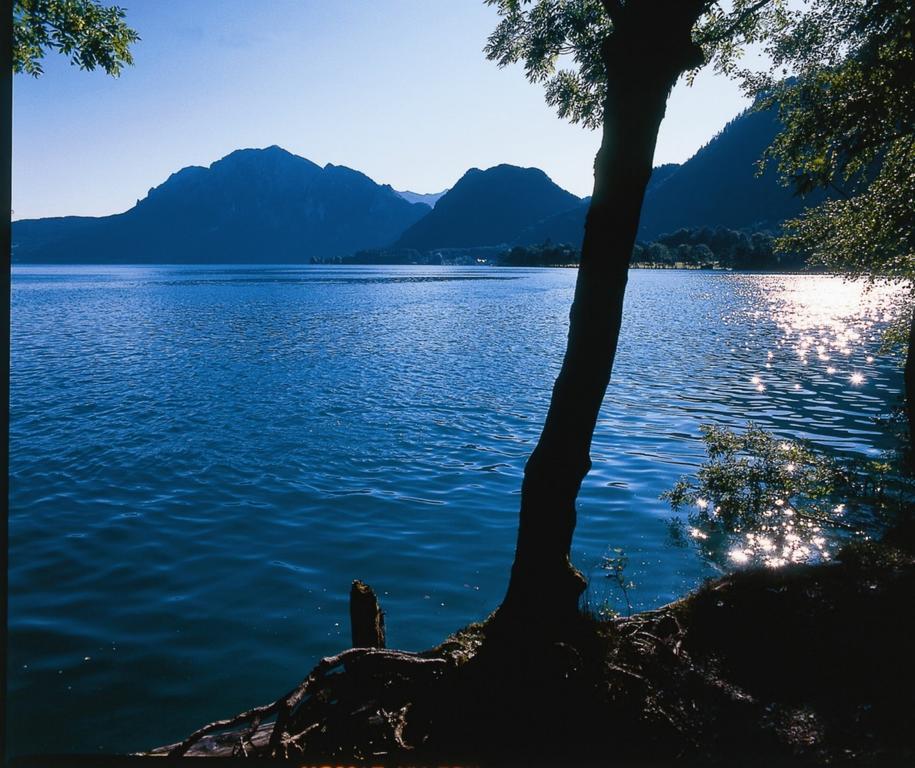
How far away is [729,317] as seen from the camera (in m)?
78.1

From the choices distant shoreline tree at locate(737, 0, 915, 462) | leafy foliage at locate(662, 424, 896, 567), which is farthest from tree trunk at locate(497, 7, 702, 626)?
leafy foliage at locate(662, 424, 896, 567)

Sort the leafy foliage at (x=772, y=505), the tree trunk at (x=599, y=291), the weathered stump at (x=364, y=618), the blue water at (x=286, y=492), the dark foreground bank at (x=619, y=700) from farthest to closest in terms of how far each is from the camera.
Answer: the leafy foliage at (x=772, y=505) → the blue water at (x=286, y=492) → the weathered stump at (x=364, y=618) → the tree trunk at (x=599, y=291) → the dark foreground bank at (x=619, y=700)

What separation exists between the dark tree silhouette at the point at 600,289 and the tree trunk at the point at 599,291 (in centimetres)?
1

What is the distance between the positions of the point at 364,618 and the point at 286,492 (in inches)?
472

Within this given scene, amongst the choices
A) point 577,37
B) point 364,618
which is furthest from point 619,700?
point 577,37

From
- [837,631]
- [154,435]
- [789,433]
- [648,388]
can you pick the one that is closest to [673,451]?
[789,433]

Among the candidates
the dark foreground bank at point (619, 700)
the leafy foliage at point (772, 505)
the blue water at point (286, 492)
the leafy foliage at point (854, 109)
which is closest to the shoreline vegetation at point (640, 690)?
the dark foreground bank at point (619, 700)

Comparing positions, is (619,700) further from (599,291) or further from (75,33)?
(75,33)

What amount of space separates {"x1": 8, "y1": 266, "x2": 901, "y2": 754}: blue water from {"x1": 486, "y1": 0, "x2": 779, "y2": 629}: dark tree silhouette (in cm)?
467

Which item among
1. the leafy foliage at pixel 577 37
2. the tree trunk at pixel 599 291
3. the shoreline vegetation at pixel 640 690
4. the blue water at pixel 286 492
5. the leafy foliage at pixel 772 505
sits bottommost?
the blue water at pixel 286 492

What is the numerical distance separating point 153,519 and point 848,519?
20.2m

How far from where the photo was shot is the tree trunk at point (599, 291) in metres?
7.00

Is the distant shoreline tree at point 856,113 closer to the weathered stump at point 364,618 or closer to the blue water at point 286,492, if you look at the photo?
the blue water at point 286,492

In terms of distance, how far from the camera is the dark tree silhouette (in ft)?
23.0
